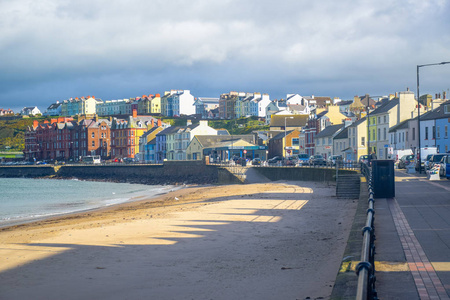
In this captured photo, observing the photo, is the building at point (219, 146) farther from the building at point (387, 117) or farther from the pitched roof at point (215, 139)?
the building at point (387, 117)

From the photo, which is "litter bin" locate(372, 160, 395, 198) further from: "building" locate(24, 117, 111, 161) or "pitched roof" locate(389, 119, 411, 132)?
"building" locate(24, 117, 111, 161)

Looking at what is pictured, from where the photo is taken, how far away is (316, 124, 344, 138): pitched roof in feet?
286

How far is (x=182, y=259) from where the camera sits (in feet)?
46.4

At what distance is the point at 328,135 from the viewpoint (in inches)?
3455

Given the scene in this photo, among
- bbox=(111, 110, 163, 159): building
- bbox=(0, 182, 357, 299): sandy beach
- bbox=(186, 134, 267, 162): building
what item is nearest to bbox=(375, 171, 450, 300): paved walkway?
bbox=(0, 182, 357, 299): sandy beach

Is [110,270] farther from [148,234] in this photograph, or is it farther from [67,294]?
[148,234]

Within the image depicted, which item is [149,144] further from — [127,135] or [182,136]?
[182,136]

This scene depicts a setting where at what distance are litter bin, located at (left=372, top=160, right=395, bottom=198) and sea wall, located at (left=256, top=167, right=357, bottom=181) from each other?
19278 millimetres

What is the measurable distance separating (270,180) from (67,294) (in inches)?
2263

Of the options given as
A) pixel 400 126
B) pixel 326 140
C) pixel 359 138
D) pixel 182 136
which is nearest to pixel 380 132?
pixel 359 138

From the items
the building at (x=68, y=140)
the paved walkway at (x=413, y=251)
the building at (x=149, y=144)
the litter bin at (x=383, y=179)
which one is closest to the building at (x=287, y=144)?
the building at (x=149, y=144)

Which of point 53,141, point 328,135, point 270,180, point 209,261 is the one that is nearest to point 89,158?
point 53,141

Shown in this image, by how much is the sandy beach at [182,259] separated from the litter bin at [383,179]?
8.25 feet

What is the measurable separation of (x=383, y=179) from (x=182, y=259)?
13346 millimetres
